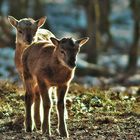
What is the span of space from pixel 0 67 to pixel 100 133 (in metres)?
18.3

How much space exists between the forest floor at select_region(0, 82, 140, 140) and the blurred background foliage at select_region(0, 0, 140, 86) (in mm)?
6931

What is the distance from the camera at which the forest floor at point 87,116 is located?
11885mm

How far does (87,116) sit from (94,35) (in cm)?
2071

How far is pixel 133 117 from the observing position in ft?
45.1

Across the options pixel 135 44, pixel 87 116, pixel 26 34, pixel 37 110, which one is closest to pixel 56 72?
pixel 37 110

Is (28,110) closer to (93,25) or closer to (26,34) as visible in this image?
(26,34)

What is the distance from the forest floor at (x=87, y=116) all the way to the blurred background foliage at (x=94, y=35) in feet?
22.7

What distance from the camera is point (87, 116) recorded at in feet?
46.0

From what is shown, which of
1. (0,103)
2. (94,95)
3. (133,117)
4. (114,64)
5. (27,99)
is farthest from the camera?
(114,64)

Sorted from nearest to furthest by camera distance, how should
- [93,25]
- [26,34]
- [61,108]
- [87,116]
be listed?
1. [61,108]
2. [87,116]
3. [26,34]
4. [93,25]

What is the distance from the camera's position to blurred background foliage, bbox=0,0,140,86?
3133cm

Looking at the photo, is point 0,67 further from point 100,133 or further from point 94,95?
point 100,133

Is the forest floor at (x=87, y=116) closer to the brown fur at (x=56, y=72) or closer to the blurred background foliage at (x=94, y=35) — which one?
the brown fur at (x=56, y=72)

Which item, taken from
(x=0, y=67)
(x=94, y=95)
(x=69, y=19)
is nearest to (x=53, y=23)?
(x=69, y=19)
